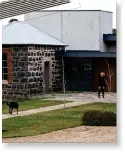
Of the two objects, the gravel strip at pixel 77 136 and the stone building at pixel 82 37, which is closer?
the gravel strip at pixel 77 136

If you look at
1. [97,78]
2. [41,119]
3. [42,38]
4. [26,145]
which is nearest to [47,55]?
[42,38]

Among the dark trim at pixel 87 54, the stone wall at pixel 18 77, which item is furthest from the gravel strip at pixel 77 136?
the dark trim at pixel 87 54

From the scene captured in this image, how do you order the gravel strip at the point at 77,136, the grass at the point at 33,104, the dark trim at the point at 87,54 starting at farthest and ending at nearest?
the dark trim at the point at 87,54 < the grass at the point at 33,104 < the gravel strip at the point at 77,136

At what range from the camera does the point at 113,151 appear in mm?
7883

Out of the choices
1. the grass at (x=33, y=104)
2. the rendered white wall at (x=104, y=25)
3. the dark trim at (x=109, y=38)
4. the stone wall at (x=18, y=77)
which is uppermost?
the rendered white wall at (x=104, y=25)

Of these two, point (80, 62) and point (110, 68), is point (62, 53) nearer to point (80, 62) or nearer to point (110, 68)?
point (80, 62)

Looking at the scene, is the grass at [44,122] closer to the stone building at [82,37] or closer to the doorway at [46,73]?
the doorway at [46,73]

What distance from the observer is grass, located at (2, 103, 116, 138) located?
32.0 feet

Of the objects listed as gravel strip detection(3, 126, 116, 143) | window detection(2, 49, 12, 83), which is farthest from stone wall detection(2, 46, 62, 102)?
gravel strip detection(3, 126, 116, 143)

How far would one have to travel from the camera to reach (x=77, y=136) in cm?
919

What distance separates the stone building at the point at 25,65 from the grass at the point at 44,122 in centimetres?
262

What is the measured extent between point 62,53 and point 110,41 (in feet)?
5.09

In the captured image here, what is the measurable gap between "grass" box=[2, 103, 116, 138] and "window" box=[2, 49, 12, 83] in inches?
117

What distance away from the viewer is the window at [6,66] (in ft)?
46.1
